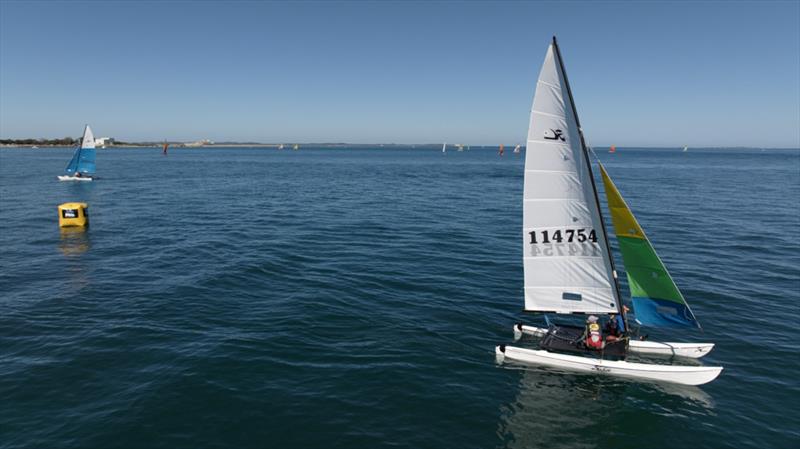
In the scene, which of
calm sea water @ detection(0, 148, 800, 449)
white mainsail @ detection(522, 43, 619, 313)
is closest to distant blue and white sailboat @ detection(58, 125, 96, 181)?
calm sea water @ detection(0, 148, 800, 449)

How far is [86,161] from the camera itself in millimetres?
92188

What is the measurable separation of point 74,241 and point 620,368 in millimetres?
43667

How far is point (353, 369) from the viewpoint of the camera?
19094mm

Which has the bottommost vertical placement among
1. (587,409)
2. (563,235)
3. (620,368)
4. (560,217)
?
(587,409)

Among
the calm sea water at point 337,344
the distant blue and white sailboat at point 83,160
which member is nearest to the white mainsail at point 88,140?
the distant blue and white sailboat at point 83,160

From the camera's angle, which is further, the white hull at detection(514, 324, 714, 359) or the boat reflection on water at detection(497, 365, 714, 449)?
the white hull at detection(514, 324, 714, 359)

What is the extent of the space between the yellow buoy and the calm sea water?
131 cm

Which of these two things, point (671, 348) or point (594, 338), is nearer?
point (594, 338)

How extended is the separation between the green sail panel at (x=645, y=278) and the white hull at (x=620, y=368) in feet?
7.30

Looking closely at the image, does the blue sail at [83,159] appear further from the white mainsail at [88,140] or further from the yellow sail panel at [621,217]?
the yellow sail panel at [621,217]

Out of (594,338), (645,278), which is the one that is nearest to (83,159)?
(594,338)

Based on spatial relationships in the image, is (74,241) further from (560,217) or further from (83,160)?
(83,160)

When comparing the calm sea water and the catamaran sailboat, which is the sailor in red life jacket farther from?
the calm sea water

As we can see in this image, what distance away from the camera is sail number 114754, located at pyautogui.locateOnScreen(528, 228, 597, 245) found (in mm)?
19922
